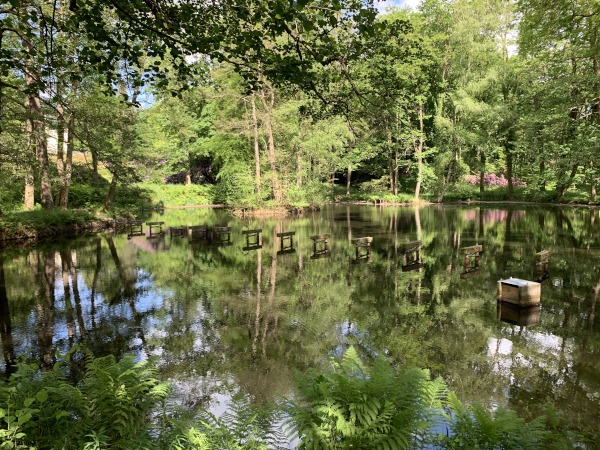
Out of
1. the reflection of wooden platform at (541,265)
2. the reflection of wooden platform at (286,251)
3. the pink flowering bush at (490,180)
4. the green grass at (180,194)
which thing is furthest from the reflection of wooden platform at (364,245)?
the pink flowering bush at (490,180)

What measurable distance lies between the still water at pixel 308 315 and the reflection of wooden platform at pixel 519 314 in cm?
6

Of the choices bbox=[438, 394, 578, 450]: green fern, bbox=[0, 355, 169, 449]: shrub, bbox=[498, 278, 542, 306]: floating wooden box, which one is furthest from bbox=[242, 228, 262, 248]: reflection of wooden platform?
bbox=[438, 394, 578, 450]: green fern

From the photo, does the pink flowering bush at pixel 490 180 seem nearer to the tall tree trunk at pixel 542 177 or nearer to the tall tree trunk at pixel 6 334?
the tall tree trunk at pixel 542 177

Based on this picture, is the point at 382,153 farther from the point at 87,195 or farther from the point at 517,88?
the point at 87,195

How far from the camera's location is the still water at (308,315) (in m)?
6.10

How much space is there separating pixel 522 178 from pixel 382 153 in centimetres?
1634

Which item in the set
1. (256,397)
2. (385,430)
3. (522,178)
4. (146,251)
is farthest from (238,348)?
(522,178)

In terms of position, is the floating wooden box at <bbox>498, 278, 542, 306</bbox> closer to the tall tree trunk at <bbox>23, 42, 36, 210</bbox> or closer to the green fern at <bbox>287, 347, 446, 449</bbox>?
the green fern at <bbox>287, 347, 446, 449</bbox>

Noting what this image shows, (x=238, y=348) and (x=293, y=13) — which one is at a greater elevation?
(x=293, y=13)

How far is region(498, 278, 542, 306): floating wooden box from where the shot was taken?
911 cm

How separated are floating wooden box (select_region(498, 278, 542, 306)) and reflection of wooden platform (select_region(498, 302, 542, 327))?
117 millimetres

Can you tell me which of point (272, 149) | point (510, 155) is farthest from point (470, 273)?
point (510, 155)

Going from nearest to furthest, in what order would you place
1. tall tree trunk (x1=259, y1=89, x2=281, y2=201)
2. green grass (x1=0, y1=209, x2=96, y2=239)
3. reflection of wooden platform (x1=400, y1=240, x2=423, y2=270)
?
reflection of wooden platform (x1=400, y1=240, x2=423, y2=270) → green grass (x1=0, y1=209, x2=96, y2=239) → tall tree trunk (x1=259, y1=89, x2=281, y2=201)

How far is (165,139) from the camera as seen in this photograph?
4366 centimetres
